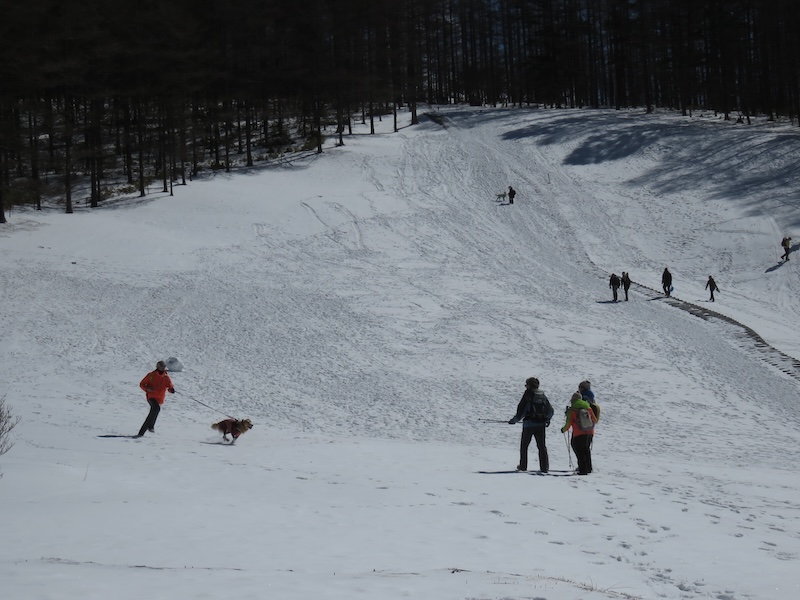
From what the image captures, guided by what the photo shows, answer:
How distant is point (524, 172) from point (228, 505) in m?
39.6

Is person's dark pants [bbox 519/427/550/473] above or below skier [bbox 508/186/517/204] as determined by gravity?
below

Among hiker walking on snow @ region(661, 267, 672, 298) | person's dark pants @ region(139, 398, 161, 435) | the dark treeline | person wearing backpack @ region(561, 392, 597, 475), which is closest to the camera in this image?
person wearing backpack @ region(561, 392, 597, 475)

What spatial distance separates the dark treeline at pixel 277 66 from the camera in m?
35.1

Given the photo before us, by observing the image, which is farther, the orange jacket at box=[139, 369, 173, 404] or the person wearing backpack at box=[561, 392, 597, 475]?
the orange jacket at box=[139, 369, 173, 404]

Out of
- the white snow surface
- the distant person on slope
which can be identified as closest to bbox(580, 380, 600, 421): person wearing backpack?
the white snow surface

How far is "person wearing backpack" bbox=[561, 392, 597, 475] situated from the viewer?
35.7 feet

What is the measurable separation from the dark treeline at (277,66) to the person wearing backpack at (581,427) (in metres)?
28.1

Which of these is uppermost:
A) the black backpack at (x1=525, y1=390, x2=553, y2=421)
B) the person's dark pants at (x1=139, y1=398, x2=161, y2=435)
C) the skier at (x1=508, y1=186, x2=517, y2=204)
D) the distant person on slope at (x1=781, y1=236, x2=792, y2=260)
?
the skier at (x1=508, y1=186, x2=517, y2=204)

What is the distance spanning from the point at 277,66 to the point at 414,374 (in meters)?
40.8

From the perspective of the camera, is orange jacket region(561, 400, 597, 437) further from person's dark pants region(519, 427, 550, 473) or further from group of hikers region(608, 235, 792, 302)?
group of hikers region(608, 235, 792, 302)

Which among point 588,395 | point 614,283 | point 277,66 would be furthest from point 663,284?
point 277,66

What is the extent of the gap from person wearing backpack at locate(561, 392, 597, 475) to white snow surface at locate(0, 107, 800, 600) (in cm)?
42

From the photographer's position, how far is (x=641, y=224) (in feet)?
122

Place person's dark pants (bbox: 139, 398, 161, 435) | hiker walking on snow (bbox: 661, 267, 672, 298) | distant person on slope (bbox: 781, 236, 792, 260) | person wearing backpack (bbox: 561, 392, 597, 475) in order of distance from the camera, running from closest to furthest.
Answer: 1. person wearing backpack (bbox: 561, 392, 597, 475)
2. person's dark pants (bbox: 139, 398, 161, 435)
3. hiker walking on snow (bbox: 661, 267, 672, 298)
4. distant person on slope (bbox: 781, 236, 792, 260)
